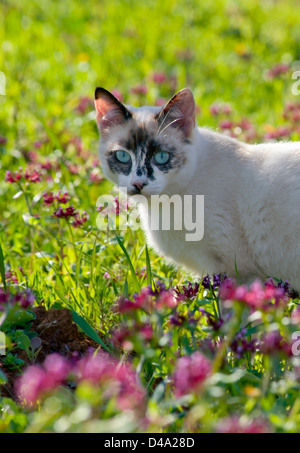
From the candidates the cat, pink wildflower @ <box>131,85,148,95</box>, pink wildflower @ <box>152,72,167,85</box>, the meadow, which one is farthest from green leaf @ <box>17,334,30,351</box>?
pink wildflower @ <box>152,72,167,85</box>

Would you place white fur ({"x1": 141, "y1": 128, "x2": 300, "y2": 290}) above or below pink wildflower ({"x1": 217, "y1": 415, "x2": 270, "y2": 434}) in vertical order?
above

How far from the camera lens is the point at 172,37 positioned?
6688 millimetres

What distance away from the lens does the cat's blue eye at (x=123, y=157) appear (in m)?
2.79

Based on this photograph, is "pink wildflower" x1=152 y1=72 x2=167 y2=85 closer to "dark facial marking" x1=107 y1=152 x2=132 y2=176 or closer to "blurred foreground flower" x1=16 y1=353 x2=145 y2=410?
"dark facial marking" x1=107 y1=152 x2=132 y2=176

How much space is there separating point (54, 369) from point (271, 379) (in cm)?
90

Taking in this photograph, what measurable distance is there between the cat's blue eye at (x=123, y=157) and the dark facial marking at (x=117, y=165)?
0.6 inches

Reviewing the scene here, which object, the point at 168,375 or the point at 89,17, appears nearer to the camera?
the point at 168,375

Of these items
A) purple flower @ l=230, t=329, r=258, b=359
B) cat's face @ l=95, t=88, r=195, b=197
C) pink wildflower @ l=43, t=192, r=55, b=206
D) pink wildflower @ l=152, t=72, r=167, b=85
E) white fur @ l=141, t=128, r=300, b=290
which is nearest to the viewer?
purple flower @ l=230, t=329, r=258, b=359

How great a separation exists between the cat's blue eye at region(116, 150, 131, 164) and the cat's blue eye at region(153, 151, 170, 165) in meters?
0.15

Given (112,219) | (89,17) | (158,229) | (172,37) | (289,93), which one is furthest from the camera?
(89,17)

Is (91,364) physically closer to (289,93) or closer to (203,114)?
(203,114)

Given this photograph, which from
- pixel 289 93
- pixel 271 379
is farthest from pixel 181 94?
pixel 289 93

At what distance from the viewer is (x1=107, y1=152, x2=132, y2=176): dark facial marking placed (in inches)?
109

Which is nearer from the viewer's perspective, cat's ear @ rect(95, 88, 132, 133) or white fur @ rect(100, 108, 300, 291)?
white fur @ rect(100, 108, 300, 291)
